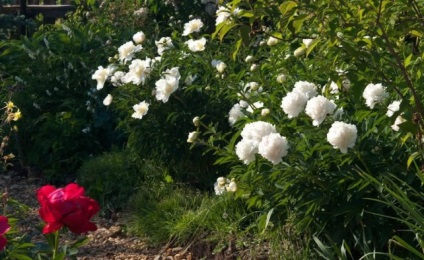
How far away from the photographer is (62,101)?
7.71 meters

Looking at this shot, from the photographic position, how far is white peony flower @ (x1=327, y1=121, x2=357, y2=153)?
3.95 meters

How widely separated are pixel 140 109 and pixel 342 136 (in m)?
2.06

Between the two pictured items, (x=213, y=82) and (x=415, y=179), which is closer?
(x=415, y=179)

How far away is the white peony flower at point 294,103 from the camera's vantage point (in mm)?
4207

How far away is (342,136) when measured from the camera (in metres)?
3.95

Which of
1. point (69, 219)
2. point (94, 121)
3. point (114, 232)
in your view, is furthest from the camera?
point (94, 121)

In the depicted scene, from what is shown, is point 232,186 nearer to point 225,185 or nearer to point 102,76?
point 225,185

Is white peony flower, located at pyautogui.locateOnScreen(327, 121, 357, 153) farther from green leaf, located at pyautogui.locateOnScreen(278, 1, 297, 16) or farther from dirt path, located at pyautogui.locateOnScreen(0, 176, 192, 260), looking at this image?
dirt path, located at pyautogui.locateOnScreen(0, 176, 192, 260)

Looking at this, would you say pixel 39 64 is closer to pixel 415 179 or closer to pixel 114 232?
pixel 114 232

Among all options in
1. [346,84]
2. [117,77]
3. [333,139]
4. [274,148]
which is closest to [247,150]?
[274,148]

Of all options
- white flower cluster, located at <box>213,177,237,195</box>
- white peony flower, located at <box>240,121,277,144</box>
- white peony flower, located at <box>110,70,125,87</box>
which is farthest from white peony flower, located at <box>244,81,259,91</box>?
white peony flower, located at <box>110,70,125,87</box>

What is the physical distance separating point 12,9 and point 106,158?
7.27 meters

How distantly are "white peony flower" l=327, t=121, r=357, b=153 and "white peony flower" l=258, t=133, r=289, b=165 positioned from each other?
8.5 inches

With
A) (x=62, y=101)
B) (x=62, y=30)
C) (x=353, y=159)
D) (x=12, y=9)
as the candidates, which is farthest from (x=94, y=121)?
(x=12, y=9)
